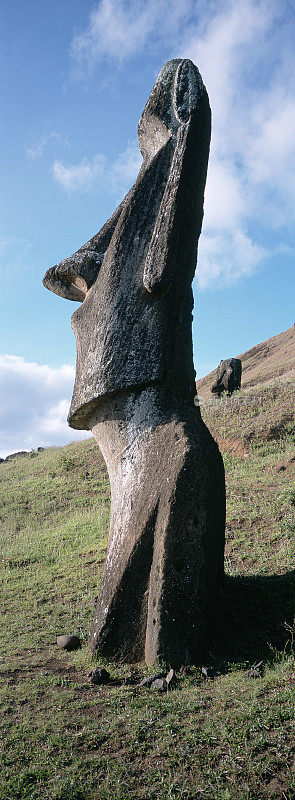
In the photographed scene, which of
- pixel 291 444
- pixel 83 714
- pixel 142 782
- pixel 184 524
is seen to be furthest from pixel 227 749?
pixel 291 444

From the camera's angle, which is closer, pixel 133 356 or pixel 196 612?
pixel 196 612

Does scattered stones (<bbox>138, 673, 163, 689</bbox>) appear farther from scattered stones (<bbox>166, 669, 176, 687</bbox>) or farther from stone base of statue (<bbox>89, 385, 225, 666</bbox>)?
stone base of statue (<bbox>89, 385, 225, 666</bbox>)

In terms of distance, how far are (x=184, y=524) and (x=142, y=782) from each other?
6.42 ft

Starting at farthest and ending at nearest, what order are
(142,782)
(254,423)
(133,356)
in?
(254,423)
(133,356)
(142,782)

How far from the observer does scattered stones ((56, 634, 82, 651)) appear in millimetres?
5239

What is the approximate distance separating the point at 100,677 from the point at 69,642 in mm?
1180

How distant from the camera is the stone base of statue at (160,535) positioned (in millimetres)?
4387

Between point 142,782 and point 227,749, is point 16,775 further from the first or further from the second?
point 227,749

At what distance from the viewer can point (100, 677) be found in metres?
4.15

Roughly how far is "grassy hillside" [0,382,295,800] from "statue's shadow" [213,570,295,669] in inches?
0.5

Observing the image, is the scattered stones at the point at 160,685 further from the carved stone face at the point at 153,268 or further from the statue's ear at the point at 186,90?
the statue's ear at the point at 186,90

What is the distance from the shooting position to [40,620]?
6.54 metres

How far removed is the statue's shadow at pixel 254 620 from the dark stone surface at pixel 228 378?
45.2 ft

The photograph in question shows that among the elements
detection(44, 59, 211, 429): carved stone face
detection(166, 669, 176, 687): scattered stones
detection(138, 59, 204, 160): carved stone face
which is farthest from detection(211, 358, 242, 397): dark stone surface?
detection(166, 669, 176, 687): scattered stones
